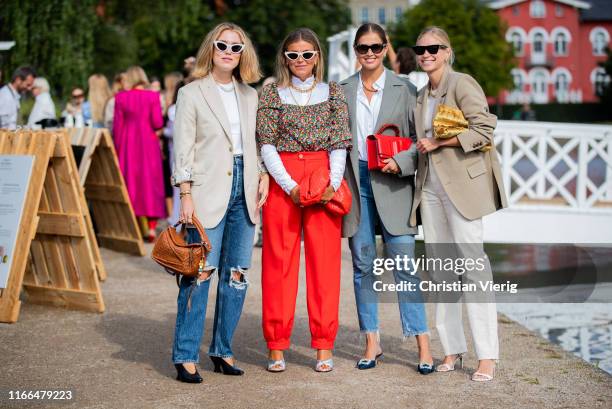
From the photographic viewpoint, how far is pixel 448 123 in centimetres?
613

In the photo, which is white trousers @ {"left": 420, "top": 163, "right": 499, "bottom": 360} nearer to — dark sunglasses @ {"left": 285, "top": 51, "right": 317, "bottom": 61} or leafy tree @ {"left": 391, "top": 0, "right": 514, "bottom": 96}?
dark sunglasses @ {"left": 285, "top": 51, "right": 317, "bottom": 61}

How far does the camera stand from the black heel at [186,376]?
20.2 ft

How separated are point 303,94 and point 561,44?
92.2m

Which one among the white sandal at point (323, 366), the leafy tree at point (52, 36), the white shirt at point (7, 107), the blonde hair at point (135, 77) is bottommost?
the white sandal at point (323, 366)

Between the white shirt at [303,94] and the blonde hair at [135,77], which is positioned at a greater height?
the blonde hair at [135,77]

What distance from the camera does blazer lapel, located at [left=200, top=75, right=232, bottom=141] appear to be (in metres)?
6.18

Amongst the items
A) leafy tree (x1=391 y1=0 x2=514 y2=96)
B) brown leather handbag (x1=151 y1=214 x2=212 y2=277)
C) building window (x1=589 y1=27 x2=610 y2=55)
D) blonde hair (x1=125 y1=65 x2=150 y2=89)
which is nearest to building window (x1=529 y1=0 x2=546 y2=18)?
building window (x1=589 y1=27 x2=610 y2=55)

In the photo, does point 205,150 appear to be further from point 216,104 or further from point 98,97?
point 98,97

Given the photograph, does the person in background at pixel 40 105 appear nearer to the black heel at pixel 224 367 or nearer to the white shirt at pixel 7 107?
the white shirt at pixel 7 107

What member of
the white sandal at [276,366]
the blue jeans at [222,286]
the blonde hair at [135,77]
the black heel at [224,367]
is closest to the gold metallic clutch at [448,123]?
the blue jeans at [222,286]

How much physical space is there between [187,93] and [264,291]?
1306 millimetres

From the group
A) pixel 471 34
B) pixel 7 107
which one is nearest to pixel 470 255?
pixel 7 107

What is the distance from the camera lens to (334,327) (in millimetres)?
6461

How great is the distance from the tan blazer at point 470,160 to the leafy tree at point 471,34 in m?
66.2
